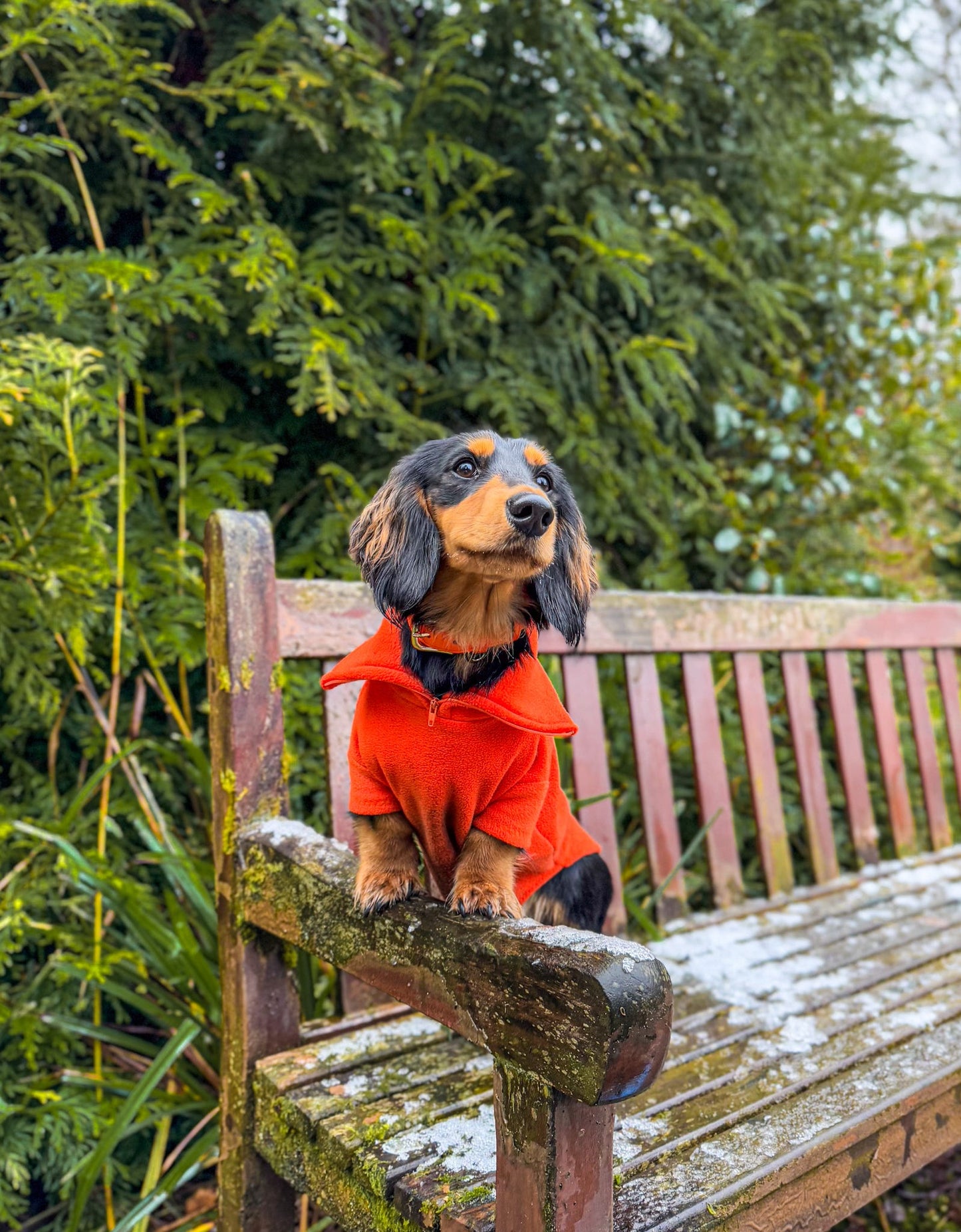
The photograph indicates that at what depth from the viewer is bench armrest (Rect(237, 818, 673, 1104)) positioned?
0.72 metres

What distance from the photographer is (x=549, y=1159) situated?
2.54 feet

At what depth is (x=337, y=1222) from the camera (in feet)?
3.69

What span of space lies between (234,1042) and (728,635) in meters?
1.43

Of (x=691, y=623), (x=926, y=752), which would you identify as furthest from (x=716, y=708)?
(x=926, y=752)

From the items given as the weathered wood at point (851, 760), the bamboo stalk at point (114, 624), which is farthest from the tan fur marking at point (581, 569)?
the weathered wood at point (851, 760)

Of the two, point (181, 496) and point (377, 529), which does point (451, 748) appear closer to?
point (377, 529)

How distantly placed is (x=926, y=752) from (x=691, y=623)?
3.55 feet

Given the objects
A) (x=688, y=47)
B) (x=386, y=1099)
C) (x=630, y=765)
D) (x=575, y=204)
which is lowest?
(x=386, y=1099)

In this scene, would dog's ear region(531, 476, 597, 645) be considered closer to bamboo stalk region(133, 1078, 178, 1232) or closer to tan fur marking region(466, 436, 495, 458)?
tan fur marking region(466, 436, 495, 458)

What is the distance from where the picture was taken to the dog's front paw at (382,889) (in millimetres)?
1045

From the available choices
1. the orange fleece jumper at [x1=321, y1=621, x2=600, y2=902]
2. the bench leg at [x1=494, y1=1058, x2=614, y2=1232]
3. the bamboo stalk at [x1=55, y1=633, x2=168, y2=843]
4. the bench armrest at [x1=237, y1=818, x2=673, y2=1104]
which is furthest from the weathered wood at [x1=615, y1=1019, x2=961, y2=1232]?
the bamboo stalk at [x1=55, y1=633, x2=168, y2=843]

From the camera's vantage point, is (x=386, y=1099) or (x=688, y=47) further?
(x=688, y=47)

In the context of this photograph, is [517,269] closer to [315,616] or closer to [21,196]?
[21,196]

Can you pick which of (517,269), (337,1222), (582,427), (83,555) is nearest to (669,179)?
(517,269)
